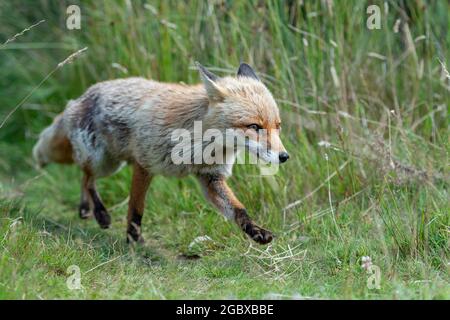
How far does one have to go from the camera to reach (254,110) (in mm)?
5305

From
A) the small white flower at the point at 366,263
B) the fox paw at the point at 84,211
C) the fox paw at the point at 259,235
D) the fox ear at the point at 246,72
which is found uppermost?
the fox ear at the point at 246,72

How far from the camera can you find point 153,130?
6.04 m

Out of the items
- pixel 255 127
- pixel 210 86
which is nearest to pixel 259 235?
pixel 255 127

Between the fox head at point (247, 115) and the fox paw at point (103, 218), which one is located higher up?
the fox head at point (247, 115)

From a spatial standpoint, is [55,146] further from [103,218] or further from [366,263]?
[366,263]

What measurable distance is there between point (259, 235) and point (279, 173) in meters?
1.33

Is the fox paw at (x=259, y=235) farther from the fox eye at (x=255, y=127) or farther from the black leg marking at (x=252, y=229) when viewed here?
the fox eye at (x=255, y=127)

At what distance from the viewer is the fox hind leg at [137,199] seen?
20.4 feet

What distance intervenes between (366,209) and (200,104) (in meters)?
1.69

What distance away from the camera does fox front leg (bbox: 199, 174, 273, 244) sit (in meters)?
5.42

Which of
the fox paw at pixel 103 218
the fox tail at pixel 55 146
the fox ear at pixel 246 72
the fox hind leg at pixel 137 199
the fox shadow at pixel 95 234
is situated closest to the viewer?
the fox shadow at pixel 95 234

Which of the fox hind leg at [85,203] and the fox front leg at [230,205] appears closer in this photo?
the fox front leg at [230,205]

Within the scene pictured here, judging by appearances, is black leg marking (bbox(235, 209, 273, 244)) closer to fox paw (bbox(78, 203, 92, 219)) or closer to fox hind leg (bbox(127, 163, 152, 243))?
fox hind leg (bbox(127, 163, 152, 243))

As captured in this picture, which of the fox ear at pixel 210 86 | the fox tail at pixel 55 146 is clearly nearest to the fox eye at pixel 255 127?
the fox ear at pixel 210 86
